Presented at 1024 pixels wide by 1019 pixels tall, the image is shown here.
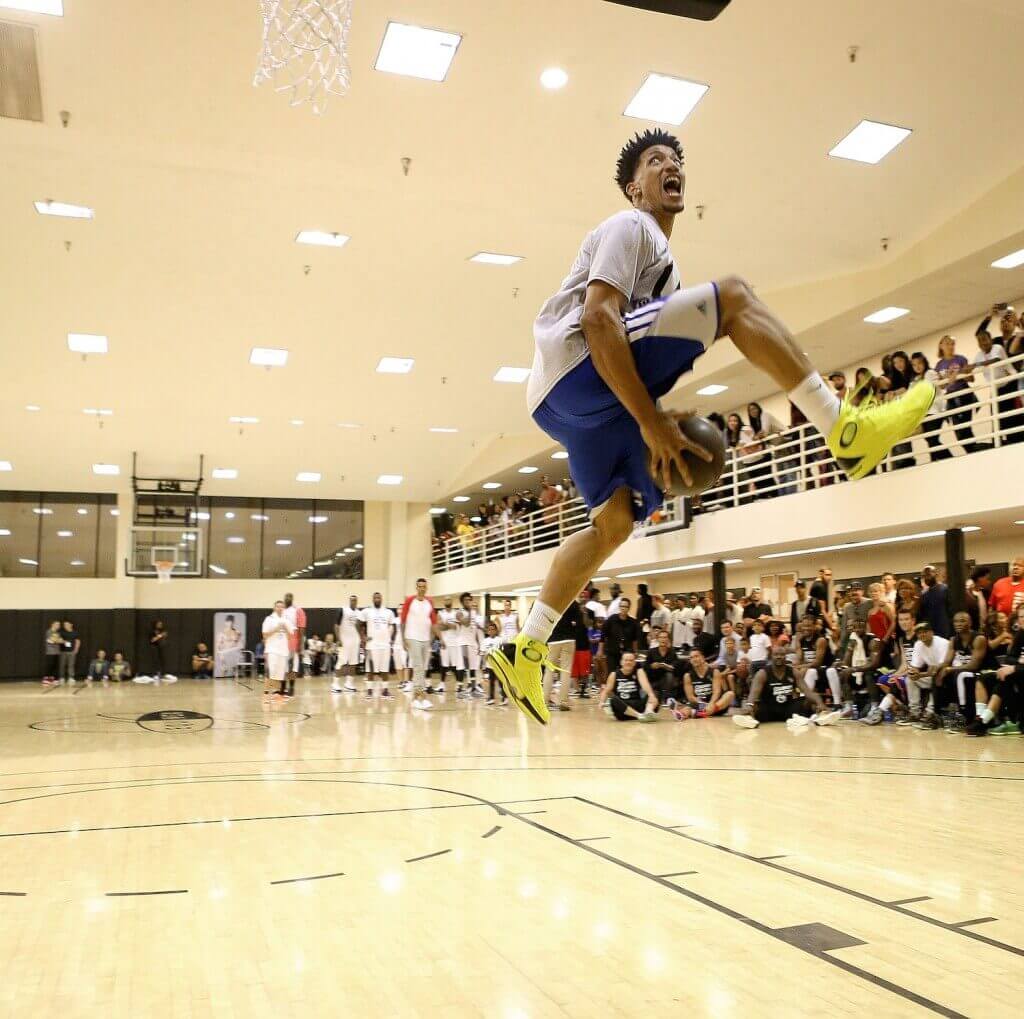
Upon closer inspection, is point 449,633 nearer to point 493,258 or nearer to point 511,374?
point 511,374

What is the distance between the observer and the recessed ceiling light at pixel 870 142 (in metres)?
8.95

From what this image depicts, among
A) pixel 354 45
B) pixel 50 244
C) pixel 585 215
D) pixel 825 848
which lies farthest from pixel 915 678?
pixel 50 244

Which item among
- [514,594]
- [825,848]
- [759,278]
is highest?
[759,278]

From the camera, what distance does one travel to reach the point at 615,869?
415 cm

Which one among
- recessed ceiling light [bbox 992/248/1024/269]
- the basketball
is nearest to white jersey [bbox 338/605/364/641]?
recessed ceiling light [bbox 992/248/1024/269]

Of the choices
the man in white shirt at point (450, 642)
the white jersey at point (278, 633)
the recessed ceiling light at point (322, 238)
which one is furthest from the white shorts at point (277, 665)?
the recessed ceiling light at point (322, 238)

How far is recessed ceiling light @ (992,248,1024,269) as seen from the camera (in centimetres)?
1127

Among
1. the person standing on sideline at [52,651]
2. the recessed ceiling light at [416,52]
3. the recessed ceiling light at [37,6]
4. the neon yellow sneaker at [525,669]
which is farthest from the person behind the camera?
the person standing on sideline at [52,651]

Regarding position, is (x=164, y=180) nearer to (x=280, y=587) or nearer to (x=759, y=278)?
(x=759, y=278)

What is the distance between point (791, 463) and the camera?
1537 cm

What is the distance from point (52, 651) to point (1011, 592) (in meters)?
20.3

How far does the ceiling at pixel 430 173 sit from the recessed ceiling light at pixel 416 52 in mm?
111

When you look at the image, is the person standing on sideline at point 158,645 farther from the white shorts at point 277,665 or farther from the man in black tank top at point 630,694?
the man in black tank top at point 630,694

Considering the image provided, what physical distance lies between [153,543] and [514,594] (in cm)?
911
